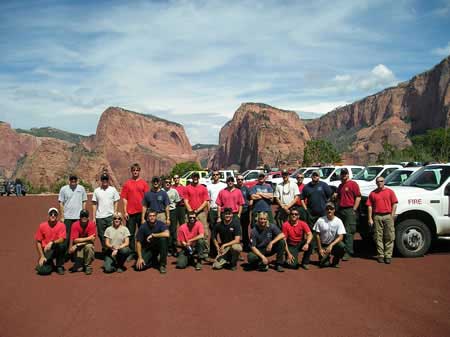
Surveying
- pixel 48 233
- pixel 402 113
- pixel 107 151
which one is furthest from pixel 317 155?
pixel 107 151

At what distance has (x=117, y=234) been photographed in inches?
355

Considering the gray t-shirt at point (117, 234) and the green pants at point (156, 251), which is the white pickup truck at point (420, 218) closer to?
the green pants at point (156, 251)

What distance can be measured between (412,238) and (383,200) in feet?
3.88

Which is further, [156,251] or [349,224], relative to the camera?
[349,224]

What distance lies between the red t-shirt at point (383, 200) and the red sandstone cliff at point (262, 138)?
90.1 meters

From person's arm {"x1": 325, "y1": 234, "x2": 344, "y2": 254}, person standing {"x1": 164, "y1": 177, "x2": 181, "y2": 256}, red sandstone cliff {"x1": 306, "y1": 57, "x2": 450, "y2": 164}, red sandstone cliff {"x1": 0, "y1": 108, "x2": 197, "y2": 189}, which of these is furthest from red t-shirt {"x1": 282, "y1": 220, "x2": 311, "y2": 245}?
red sandstone cliff {"x1": 306, "y1": 57, "x2": 450, "y2": 164}

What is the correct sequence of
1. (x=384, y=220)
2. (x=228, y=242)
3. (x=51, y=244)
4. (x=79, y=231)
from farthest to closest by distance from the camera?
(x=384, y=220), (x=228, y=242), (x=79, y=231), (x=51, y=244)

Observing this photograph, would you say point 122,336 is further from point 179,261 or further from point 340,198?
point 340,198

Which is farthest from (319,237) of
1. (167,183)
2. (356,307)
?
(167,183)

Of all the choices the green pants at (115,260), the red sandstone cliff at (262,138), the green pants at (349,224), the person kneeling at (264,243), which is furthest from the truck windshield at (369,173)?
the red sandstone cliff at (262,138)

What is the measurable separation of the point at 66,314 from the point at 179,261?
310 cm

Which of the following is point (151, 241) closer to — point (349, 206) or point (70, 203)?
point (70, 203)

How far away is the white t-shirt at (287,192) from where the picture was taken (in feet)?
34.0

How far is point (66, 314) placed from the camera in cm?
623
